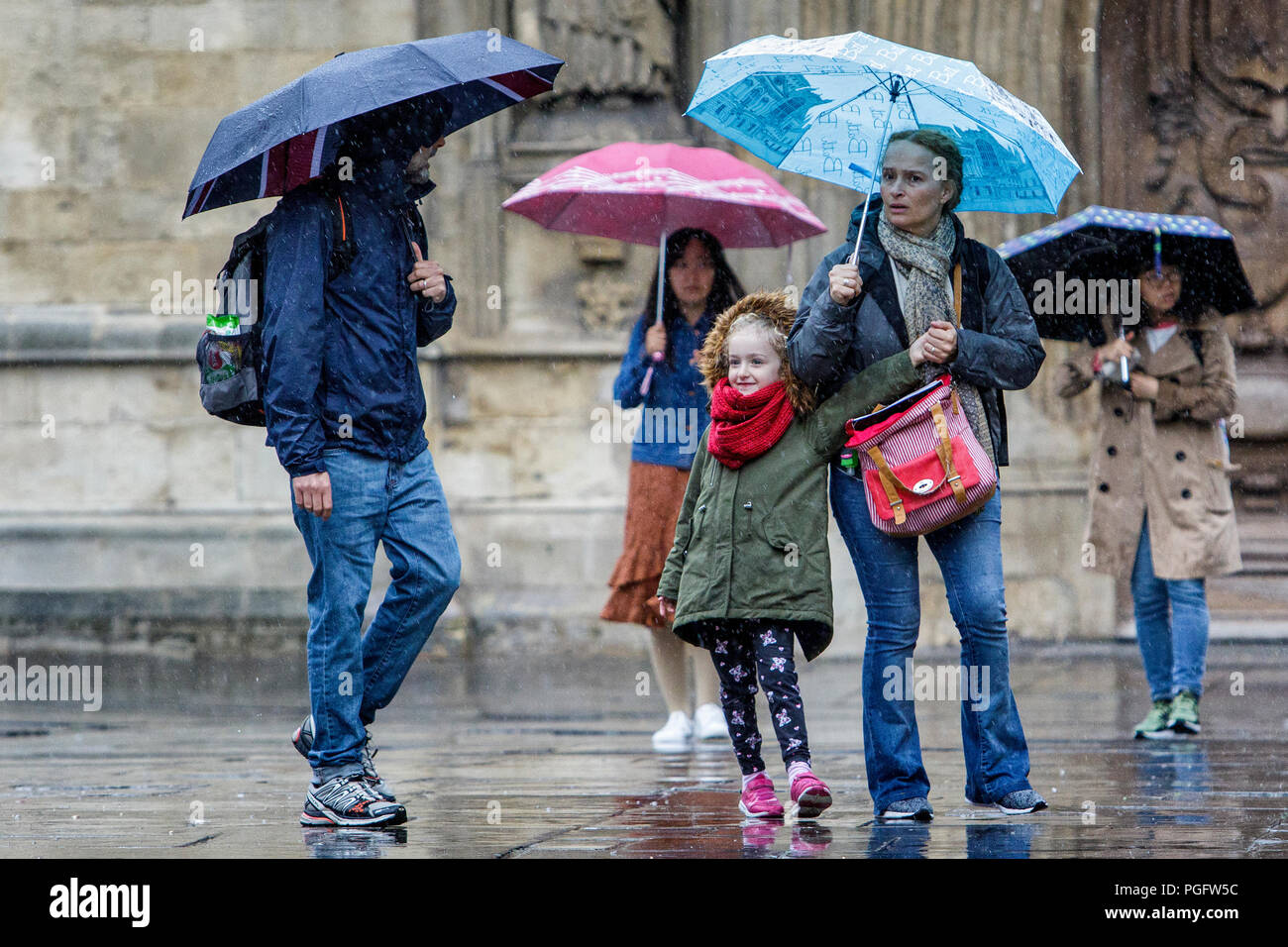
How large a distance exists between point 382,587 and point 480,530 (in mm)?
619

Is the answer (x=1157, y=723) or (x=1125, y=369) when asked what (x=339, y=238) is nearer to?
(x=1125, y=369)

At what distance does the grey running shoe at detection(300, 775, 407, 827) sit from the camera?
4609 millimetres

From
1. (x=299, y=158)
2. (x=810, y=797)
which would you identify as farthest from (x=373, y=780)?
(x=299, y=158)

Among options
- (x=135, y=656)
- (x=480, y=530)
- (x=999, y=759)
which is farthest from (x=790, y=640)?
(x=135, y=656)

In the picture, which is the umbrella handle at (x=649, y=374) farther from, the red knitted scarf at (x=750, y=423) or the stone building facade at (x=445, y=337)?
the stone building facade at (x=445, y=337)

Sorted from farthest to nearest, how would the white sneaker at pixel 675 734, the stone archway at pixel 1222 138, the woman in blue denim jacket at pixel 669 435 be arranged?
the stone archway at pixel 1222 138, the woman in blue denim jacket at pixel 669 435, the white sneaker at pixel 675 734

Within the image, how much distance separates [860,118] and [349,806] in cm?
236

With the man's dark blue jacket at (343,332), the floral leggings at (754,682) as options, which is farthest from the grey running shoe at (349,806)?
the floral leggings at (754,682)

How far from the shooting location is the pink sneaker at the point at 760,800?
476 centimetres

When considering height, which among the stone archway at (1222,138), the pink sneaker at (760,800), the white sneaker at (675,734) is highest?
the stone archway at (1222,138)

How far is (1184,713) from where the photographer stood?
22.2ft

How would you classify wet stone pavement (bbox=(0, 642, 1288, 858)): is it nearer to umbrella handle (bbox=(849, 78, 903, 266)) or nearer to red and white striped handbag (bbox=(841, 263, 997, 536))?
red and white striped handbag (bbox=(841, 263, 997, 536))

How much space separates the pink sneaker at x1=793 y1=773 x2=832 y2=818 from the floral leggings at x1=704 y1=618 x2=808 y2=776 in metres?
0.16

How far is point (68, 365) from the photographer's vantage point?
33.2 ft
